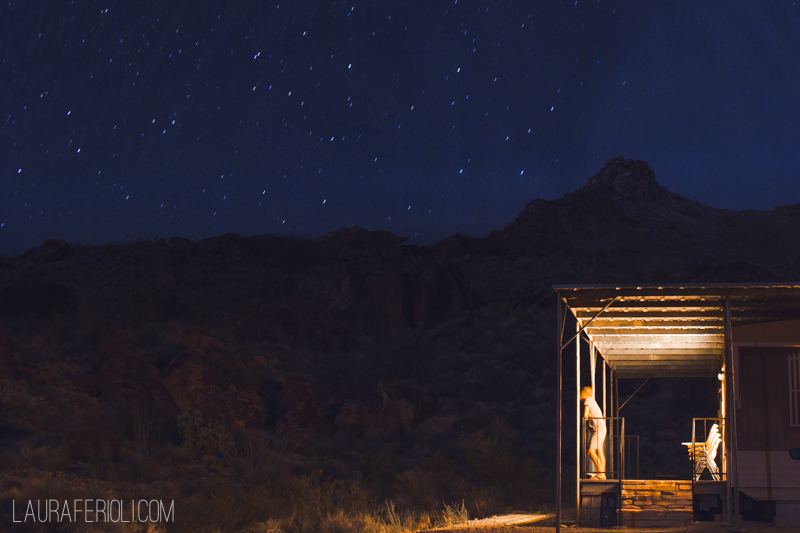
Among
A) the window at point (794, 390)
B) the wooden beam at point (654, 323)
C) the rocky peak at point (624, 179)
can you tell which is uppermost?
the rocky peak at point (624, 179)

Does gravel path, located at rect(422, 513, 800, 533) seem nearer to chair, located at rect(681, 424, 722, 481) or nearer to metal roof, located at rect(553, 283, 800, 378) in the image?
chair, located at rect(681, 424, 722, 481)

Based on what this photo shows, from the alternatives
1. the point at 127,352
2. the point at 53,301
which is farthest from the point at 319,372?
the point at 53,301

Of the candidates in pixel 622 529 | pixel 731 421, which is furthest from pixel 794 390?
pixel 622 529

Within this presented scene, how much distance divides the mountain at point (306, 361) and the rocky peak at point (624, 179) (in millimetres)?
5503

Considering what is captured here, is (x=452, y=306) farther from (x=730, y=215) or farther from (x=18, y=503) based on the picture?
(x=730, y=215)

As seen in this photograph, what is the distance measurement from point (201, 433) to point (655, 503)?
992 centimetres

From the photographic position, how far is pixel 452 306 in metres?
32.1

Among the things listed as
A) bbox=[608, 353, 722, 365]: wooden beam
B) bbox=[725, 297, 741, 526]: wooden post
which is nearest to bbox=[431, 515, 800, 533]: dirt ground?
bbox=[725, 297, 741, 526]: wooden post

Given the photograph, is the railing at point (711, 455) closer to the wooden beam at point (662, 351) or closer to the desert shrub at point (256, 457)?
the wooden beam at point (662, 351)

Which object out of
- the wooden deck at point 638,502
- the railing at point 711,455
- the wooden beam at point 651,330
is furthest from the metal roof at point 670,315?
the wooden deck at point 638,502

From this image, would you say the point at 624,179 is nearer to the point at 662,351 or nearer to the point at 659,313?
the point at 662,351

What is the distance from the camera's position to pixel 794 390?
10266mm

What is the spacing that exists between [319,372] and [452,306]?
9.01 metres

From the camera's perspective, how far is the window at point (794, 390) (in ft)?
33.4
